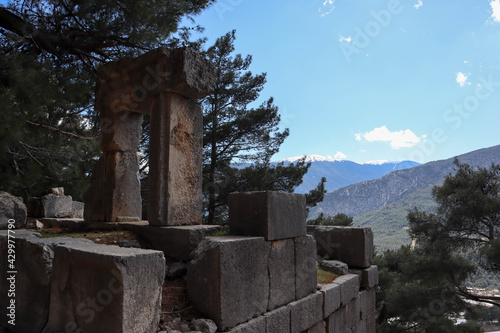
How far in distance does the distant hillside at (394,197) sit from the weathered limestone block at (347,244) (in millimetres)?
28760

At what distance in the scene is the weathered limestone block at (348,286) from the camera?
5502 millimetres

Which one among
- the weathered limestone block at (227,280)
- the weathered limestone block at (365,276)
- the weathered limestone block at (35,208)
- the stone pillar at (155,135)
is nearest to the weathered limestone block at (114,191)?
the stone pillar at (155,135)

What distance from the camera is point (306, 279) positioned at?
14.8ft

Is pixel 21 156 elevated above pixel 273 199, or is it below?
above

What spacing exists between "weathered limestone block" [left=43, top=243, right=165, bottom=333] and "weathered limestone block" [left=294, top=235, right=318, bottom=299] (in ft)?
6.97

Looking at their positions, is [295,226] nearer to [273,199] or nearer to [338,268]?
[273,199]

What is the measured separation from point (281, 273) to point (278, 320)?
0.50 metres

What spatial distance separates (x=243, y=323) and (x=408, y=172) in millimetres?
77295

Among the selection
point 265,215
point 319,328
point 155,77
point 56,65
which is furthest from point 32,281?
point 56,65

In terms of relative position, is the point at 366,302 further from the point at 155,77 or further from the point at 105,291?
the point at 105,291

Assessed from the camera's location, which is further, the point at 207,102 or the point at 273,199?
the point at 207,102

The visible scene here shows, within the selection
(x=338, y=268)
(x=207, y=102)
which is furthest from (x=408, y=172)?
(x=338, y=268)

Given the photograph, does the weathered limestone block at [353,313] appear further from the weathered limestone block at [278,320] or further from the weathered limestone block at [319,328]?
the weathered limestone block at [278,320]

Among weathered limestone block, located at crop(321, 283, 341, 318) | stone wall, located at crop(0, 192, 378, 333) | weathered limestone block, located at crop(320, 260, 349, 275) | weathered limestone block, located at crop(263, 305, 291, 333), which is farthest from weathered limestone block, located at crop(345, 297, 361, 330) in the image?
weathered limestone block, located at crop(263, 305, 291, 333)
